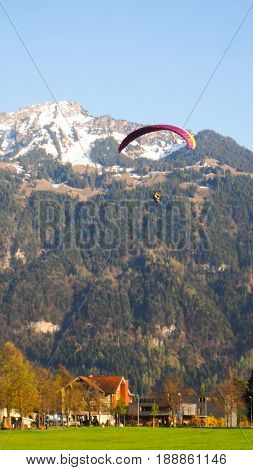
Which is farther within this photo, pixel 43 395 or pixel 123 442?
pixel 43 395

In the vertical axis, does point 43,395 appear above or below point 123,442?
above

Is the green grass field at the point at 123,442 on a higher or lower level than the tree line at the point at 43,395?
lower

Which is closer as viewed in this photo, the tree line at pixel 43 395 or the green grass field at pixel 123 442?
the green grass field at pixel 123 442

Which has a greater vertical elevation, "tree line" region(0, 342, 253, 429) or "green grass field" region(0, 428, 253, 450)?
"tree line" region(0, 342, 253, 429)

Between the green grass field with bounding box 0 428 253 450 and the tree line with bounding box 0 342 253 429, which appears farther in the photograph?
the tree line with bounding box 0 342 253 429
